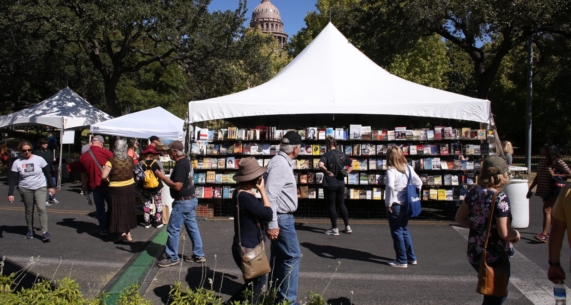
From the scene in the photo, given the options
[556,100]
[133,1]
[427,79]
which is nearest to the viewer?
[133,1]

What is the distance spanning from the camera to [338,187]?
345 inches

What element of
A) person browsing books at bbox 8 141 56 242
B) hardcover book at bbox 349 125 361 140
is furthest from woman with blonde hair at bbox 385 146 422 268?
person browsing books at bbox 8 141 56 242

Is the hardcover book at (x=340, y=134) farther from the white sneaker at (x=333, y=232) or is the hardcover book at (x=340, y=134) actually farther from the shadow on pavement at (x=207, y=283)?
the shadow on pavement at (x=207, y=283)

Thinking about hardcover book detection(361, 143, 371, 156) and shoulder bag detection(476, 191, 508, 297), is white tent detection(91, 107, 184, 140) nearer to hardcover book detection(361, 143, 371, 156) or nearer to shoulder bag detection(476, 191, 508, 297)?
hardcover book detection(361, 143, 371, 156)

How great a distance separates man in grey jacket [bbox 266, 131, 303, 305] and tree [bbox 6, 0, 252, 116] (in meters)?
12.4

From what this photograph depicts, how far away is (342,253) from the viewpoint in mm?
7719

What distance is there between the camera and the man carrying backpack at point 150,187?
9.17m

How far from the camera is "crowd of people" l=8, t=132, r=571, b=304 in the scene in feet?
13.5

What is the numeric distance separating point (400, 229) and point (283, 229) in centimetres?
236

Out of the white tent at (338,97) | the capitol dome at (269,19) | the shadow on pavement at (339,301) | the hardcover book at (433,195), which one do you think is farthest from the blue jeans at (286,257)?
the capitol dome at (269,19)

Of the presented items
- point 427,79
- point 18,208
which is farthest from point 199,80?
point 427,79

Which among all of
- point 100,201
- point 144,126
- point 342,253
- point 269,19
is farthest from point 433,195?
point 269,19

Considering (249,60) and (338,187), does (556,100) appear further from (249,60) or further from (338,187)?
(338,187)

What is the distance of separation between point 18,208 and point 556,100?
3007cm
